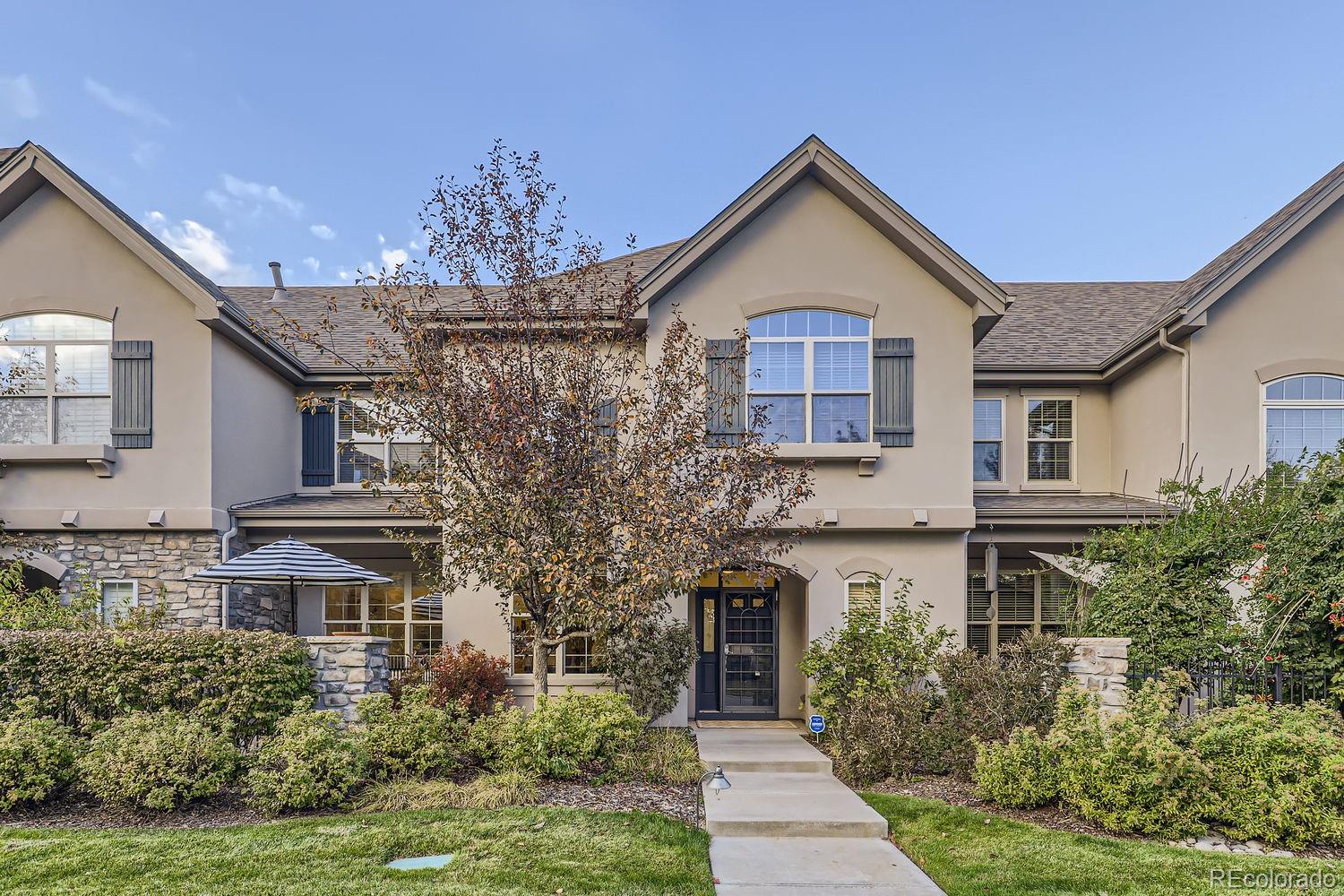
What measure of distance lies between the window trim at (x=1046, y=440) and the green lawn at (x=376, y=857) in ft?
31.6

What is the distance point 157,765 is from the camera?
681 centimetres

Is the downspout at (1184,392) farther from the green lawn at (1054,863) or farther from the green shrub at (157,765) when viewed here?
the green shrub at (157,765)

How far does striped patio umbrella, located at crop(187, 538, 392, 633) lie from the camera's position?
30.3 feet

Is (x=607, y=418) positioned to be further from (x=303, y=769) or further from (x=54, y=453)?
(x=54, y=453)

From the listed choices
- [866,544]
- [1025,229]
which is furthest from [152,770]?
[1025,229]

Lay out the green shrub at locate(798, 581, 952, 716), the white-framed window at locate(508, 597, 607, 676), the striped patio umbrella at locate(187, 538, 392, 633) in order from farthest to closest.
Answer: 1. the white-framed window at locate(508, 597, 607, 676)
2. the green shrub at locate(798, 581, 952, 716)
3. the striped patio umbrella at locate(187, 538, 392, 633)

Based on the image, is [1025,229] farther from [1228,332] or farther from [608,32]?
[608,32]

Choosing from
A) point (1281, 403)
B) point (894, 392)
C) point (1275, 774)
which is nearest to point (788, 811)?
point (1275, 774)

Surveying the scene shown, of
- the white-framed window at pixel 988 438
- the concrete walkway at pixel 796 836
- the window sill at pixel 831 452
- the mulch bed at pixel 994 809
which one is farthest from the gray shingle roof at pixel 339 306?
the mulch bed at pixel 994 809

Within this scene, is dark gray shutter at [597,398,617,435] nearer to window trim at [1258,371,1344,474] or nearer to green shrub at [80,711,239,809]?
green shrub at [80,711,239,809]

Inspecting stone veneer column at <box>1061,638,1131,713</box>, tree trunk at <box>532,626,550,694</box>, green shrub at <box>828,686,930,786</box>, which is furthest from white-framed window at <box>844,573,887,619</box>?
tree trunk at <box>532,626,550,694</box>

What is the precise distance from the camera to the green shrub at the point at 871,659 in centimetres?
957

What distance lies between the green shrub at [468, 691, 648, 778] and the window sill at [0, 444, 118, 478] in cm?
718

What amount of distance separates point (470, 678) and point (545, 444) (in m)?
4.20
